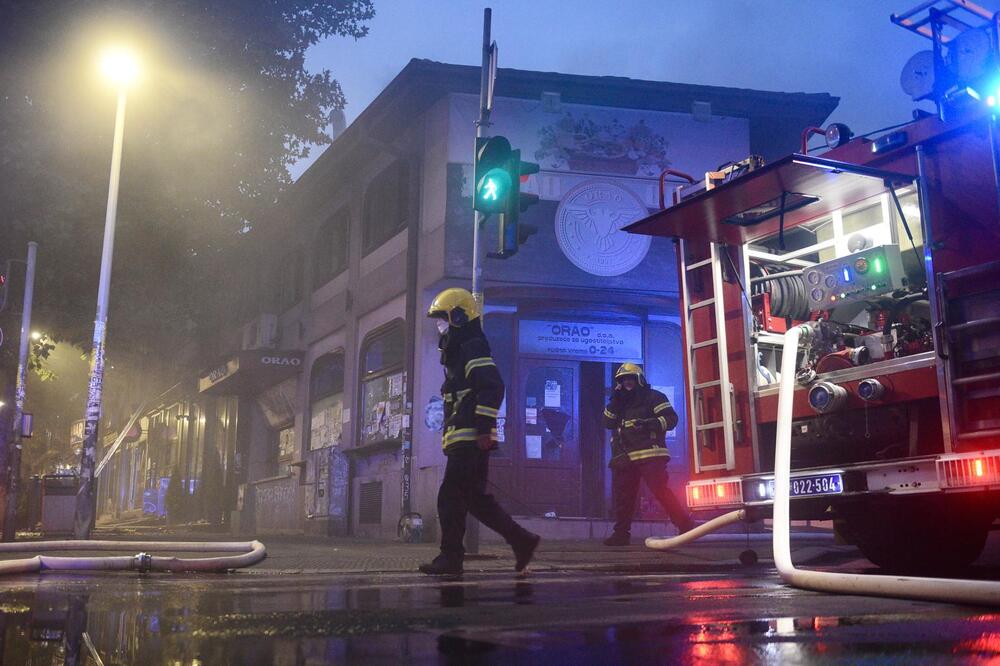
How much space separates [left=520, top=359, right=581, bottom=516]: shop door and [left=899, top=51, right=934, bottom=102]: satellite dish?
9533mm

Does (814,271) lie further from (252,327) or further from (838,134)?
(252,327)

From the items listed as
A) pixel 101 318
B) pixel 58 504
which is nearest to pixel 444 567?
pixel 101 318

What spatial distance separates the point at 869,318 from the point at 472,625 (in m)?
4.39

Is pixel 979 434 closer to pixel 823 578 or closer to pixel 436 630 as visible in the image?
pixel 823 578

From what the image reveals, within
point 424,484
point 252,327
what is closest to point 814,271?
point 424,484

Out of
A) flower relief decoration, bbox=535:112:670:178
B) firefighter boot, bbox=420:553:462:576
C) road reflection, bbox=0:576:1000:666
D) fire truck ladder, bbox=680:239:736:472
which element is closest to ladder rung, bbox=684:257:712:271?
fire truck ladder, bbox=680:239:736:472

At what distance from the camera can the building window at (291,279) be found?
76.8 feet

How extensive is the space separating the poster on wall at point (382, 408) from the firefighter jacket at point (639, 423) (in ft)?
21.4

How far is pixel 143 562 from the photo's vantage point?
617 cm

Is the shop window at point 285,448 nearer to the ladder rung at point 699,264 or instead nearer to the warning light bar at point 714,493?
the ladder rung at point 699,264

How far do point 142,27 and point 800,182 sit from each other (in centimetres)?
1086

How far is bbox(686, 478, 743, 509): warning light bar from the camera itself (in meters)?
6.99

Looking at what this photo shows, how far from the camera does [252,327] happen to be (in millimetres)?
25391

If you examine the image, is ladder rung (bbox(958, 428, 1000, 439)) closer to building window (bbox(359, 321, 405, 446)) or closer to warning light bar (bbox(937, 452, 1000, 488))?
warning light bar (bbox(937, 452, 1000, 488))
